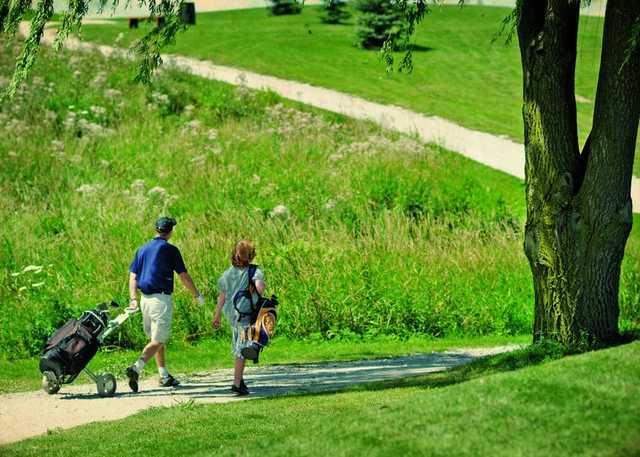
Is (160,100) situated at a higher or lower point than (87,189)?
higher

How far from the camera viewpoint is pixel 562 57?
39.6 ft

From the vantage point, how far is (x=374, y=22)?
3741cm

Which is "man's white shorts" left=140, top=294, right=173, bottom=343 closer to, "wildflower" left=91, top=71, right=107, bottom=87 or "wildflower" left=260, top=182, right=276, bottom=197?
"wildflower" left=260, top=182, right=276, bottom=197

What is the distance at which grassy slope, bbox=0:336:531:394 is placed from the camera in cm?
1466

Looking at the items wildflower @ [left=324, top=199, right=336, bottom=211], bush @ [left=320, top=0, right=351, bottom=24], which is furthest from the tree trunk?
bush @ [left=320, top=0, right=351, bottom=24]

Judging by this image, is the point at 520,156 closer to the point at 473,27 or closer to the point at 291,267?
the point at 291,267

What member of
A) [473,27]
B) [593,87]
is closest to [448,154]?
[593,87]

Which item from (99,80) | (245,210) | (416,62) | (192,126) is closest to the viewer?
(245,210)

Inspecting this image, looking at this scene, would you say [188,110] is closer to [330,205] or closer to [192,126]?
[192,126]

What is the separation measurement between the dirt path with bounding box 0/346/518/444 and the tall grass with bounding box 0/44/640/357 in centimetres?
252

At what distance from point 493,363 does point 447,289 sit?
5151mm

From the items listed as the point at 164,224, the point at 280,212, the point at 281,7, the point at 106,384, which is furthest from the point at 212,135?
the point at 281,7

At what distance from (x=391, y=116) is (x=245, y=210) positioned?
8096 mm

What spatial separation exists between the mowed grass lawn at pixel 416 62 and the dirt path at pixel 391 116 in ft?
1.83
